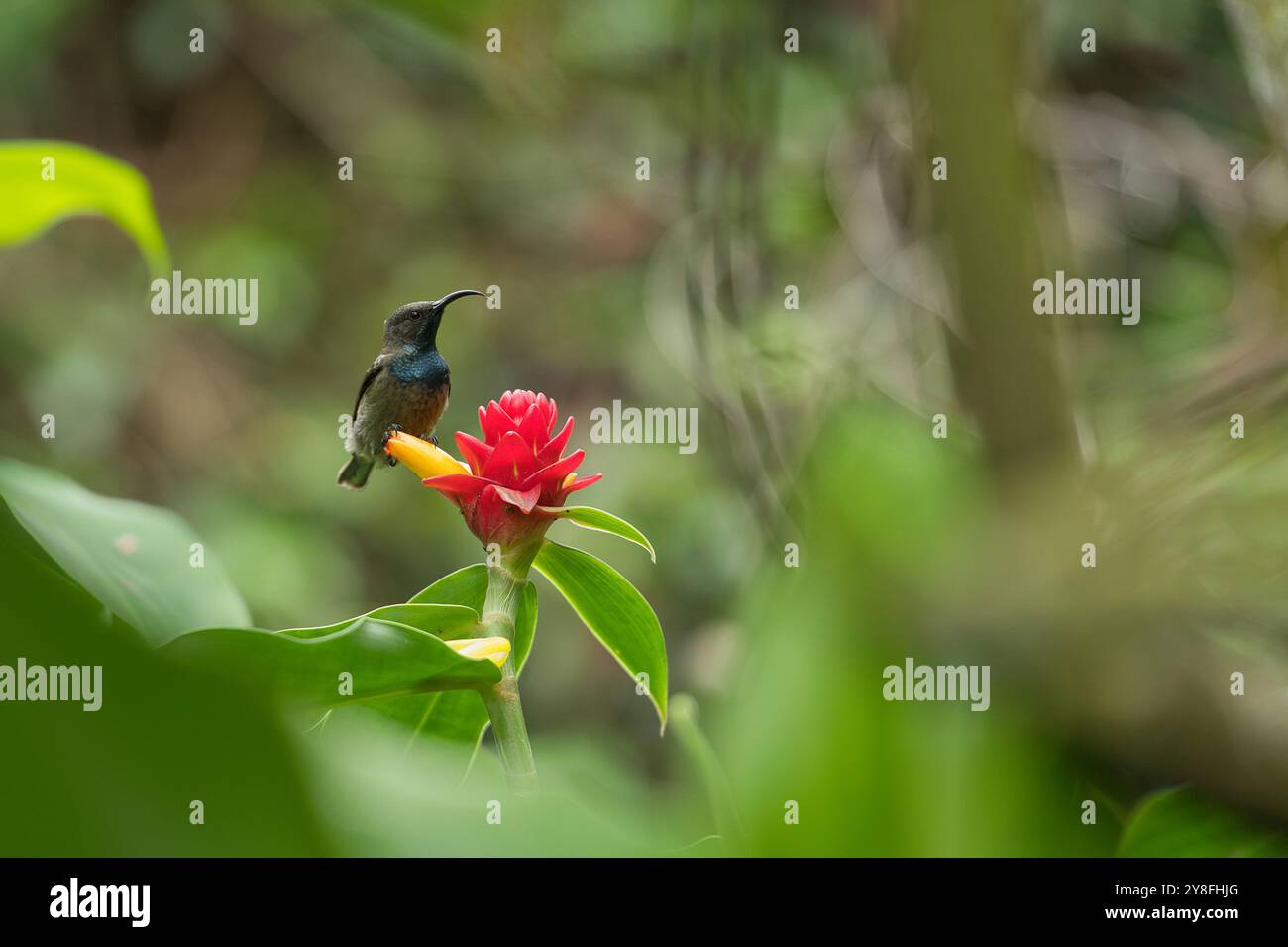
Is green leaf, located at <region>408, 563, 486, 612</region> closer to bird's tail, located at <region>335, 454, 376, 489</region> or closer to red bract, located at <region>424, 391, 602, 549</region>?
red bract, located at <region>424, 391, 602, 549</region>

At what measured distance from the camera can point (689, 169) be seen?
1.48 m

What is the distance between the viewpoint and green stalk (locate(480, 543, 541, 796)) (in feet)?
1.46

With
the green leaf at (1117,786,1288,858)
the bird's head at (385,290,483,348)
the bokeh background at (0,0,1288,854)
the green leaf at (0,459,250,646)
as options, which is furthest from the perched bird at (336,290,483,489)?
the green leaf at (1117,786,1288,858)

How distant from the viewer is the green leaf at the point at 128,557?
0.51 m

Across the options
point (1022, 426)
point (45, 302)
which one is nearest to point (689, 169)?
point (1022, 426)

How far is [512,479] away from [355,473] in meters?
0.37

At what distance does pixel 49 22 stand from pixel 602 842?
286cm

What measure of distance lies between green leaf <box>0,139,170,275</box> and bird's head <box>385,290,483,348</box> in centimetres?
16

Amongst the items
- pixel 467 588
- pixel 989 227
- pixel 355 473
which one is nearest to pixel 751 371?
pixel 989 227

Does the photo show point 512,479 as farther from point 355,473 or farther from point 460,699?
point 355,473

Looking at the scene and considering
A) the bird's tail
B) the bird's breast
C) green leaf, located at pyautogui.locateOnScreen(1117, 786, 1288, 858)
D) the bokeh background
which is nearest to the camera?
the bokeh background

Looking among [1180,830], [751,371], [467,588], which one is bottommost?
[1180,830]

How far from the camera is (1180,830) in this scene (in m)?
0.42
